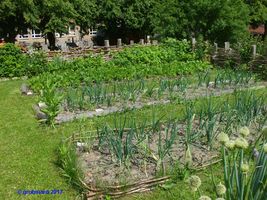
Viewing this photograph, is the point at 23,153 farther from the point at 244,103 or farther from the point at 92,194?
the point at 244,103

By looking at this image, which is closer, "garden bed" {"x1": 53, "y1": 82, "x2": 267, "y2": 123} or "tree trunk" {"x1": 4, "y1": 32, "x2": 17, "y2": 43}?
"garden bed" {"x1": 53, "y1": 82, "x2": 267, "y2": 123}

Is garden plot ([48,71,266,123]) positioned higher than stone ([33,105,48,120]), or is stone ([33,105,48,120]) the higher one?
garden plot ([48,71,266,123])

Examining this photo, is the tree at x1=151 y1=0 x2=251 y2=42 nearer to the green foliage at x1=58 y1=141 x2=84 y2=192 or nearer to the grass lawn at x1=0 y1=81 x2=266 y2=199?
the grass lawn at x1=0 y1=81 x2=266 y2=199

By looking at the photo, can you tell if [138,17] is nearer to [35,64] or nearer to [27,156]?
[35,64]

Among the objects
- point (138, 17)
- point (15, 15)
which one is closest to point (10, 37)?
point (15, 15)

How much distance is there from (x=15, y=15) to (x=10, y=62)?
52.0 ft

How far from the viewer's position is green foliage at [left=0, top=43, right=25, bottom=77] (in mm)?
13805

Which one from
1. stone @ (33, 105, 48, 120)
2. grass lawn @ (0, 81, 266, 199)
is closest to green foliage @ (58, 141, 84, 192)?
grass lawn @ (0, 81, 266, 199)

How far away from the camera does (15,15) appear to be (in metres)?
28.2

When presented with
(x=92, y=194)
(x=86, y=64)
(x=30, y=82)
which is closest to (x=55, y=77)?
(x=30, y=82)

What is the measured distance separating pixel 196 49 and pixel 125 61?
316cm

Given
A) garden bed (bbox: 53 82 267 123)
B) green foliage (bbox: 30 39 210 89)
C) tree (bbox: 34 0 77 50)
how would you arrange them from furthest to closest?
tree (bbox: 34 0 77 50)
green foliage (bbox: 30 39 210 89)
garden bed (bbox: 53 82 267 123)

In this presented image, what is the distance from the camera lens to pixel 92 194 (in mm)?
4016

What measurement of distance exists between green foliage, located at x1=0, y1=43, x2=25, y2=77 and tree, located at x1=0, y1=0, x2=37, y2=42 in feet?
43.4
